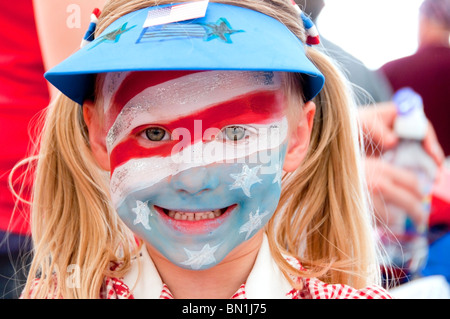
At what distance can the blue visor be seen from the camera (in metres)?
0.93

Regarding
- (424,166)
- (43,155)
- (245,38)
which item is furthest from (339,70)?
(424,166)

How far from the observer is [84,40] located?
110 cm

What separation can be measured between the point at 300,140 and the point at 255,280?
26 centimetres

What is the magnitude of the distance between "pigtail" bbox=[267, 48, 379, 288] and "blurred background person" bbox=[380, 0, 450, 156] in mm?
573

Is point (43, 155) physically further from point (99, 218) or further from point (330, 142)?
point (330, 142)

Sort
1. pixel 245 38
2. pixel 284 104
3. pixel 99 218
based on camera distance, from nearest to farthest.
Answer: pixel 245 38
pixel 284 104
pixel 99 218

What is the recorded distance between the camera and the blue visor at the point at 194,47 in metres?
0.93

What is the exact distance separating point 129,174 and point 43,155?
269mm

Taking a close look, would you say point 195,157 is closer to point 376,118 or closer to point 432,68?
point 376,118

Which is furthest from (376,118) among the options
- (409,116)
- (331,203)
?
(331,203)

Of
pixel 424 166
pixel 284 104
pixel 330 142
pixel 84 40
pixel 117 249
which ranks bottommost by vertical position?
pixel 424 166

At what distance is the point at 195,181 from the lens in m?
0.98

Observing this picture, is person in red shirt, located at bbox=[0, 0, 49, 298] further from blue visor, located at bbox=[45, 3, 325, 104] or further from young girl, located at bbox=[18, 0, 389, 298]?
blue visor, located at bbox=[45, 3, 325, 104]

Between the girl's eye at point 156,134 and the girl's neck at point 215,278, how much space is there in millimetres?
248
